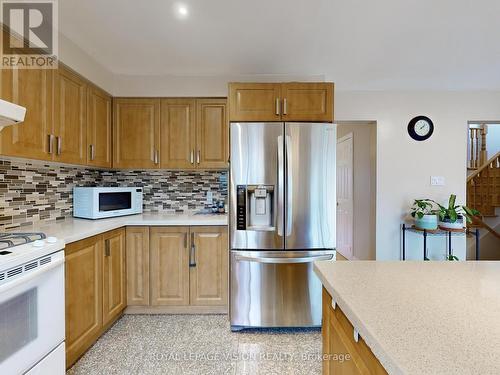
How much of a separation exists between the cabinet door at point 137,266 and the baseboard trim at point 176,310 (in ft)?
0.22

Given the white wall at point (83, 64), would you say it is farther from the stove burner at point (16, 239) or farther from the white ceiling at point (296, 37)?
the stove burner at point (16, 239)

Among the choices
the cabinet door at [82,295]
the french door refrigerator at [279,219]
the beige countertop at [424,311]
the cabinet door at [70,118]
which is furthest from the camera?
the french door refrigerator at [279,219]

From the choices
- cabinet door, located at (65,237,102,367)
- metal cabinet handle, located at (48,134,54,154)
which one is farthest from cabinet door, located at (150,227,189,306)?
metal cabinet handle, located at (48,134,54,154)

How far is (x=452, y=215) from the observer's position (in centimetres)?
298

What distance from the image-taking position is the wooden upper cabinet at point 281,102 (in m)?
2.26

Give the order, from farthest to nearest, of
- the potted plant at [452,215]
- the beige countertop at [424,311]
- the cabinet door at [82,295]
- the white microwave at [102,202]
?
the potted plant at [452,215] → the white microwave at [102,202] → the cabinet door at [82,295] → the beige countertop at [424,311]

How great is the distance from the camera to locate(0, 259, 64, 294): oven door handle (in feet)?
3.62

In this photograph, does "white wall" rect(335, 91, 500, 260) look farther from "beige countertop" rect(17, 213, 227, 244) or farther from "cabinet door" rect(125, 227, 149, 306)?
"cabinet door" rect(125, 227, 149, 306)

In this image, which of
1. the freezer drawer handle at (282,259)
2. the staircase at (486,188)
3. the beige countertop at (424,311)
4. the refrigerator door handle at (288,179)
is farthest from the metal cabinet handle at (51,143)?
the staircase at (486,188)

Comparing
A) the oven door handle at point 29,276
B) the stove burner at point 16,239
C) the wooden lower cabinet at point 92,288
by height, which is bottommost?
the wooden lower cabinet at point 92,288

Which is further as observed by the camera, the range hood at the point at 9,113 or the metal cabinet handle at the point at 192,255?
the metal cabinet handle at the point at 192,255

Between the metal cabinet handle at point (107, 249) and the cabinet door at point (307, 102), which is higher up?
the cabinet door at point (307, 102)

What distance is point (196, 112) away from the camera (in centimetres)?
279

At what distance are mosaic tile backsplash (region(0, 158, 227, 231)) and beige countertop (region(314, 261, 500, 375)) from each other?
2128 mm
